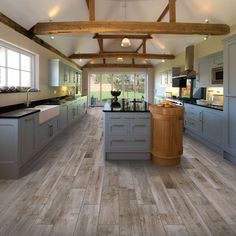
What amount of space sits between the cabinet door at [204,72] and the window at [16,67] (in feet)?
13.8

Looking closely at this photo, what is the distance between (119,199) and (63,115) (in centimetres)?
449

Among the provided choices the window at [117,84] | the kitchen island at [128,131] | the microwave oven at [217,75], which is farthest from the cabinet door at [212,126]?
the window at [117,84]

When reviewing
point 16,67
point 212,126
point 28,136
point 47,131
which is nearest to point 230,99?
point 212,126

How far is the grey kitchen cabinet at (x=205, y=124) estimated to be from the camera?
4871 millimetres

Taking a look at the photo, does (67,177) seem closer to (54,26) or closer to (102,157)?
(102,157)

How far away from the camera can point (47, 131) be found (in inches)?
201

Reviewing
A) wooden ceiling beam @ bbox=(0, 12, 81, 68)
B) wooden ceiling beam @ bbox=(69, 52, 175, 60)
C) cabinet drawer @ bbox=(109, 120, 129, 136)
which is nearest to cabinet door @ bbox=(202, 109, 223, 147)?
cabinet drawer @ bbox=(109, 120, 129, 136)

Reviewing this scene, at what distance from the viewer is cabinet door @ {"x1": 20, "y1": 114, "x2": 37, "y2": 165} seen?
3.58 metres

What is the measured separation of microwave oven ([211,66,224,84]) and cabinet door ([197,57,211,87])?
0.23 metres

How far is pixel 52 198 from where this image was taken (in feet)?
9.32

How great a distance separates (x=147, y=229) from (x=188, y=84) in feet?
21.6

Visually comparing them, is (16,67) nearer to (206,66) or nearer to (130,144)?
(130,144)

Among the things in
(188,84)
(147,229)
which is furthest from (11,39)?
(188,84)

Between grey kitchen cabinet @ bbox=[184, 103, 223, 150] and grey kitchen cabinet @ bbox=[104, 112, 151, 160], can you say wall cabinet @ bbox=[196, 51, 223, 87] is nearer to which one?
grey kitchen cabinet @ bbox=[184, 103, 223, 150]
